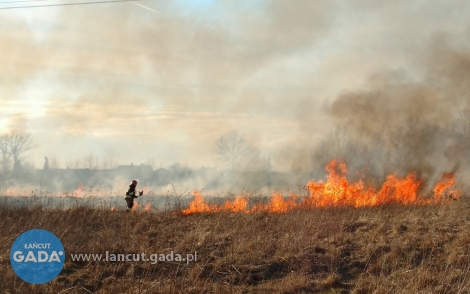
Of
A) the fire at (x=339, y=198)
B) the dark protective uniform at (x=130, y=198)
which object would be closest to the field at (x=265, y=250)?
the fire at (x=339, y=198)

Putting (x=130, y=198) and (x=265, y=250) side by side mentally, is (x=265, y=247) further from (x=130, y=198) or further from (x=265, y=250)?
(x=130, y=198)

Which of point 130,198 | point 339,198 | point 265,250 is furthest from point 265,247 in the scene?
point 339,198

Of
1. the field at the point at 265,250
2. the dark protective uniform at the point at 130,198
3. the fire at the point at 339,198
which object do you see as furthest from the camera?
the dark protective uniform at the point at 130,198

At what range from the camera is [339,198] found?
16.5 metres

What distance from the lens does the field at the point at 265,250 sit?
6844mm

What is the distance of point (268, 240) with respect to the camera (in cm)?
929

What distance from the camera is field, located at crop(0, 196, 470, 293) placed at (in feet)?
22.5

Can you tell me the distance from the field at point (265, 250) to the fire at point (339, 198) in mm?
1782

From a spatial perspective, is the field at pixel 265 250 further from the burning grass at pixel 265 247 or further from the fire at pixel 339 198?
the fire at pixel 339 198

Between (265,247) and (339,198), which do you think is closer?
(265,247)

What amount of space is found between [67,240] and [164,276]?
3.36 meters

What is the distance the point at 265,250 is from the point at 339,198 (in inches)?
350

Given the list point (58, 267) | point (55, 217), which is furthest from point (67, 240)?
point (55, 217)

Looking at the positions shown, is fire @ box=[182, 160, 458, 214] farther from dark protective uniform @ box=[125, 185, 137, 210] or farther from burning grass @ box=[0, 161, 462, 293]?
dark protective uniform @ box=[125, 185, 137, 210]
